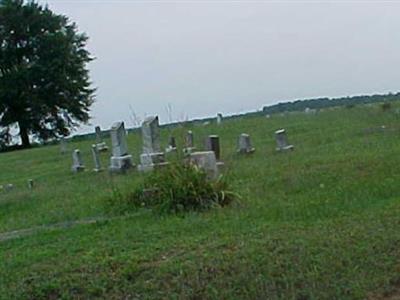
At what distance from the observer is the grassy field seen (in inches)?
215

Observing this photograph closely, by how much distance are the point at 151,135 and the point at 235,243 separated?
32.0 feet

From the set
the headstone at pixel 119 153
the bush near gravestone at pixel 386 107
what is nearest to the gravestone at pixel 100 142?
the headstone at pixel 119 153

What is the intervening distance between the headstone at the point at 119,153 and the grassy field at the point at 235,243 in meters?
3.95

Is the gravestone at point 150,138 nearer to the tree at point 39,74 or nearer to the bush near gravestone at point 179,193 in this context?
the bush near gravestone at point 179,193

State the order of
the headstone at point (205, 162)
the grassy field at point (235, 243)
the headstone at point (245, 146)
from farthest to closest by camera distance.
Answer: the headstone at point (245, 146), the headstone at point (205, 162), the grassy field at point (235, 243)

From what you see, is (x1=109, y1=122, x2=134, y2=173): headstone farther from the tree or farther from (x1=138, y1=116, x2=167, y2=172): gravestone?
the tree

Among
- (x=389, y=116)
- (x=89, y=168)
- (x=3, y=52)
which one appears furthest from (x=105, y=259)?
(x=3, y=52)

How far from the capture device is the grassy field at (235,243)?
5.47 metres

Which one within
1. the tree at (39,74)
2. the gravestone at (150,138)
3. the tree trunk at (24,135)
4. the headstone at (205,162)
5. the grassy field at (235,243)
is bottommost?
the grassy field at (235,243)

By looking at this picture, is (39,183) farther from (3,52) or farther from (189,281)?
(3,52)

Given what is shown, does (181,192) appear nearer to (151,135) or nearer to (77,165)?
(151,135)

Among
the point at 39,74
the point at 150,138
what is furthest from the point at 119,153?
the point at 39,74

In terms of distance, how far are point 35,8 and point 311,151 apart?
29.7 metres

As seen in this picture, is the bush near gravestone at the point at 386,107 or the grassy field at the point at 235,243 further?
the bush near gravestone at the point at 386,107
